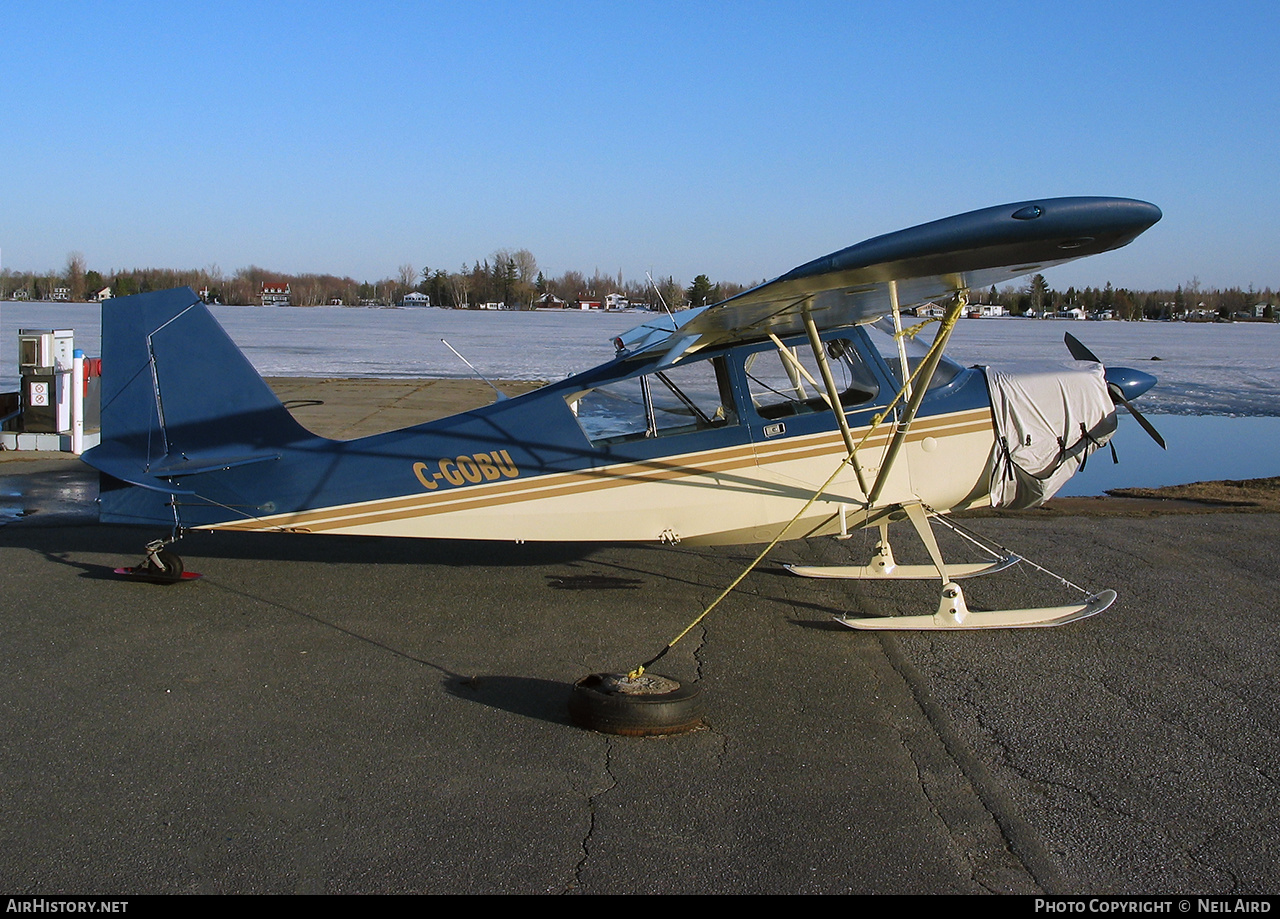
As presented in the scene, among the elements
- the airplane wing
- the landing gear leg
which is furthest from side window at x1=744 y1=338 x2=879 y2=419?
the landing gear leg

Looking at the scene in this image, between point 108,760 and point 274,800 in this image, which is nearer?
point 274,800

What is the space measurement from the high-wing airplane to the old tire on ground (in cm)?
190

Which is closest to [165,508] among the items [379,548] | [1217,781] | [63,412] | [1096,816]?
[379,548]

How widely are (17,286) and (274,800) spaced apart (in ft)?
473

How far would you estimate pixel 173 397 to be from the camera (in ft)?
21.9

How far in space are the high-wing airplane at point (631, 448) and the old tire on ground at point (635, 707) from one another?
74.8 inches

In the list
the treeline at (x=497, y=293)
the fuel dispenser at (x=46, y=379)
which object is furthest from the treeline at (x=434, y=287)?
the fuel dispenser at (x=46, y=379)

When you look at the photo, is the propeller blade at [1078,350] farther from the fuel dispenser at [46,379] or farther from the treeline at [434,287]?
the treeline at [434,287]

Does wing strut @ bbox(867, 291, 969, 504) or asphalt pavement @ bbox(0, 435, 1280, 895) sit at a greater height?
wing strut @ bbox(867, 291, 969, 504)

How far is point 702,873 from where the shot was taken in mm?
3400

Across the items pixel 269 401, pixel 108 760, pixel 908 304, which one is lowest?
pixel 108 760

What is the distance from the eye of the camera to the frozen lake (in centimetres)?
1430

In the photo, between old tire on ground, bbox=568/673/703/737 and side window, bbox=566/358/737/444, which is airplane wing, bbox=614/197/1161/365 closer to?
side window, bbox=566/358/737/444
